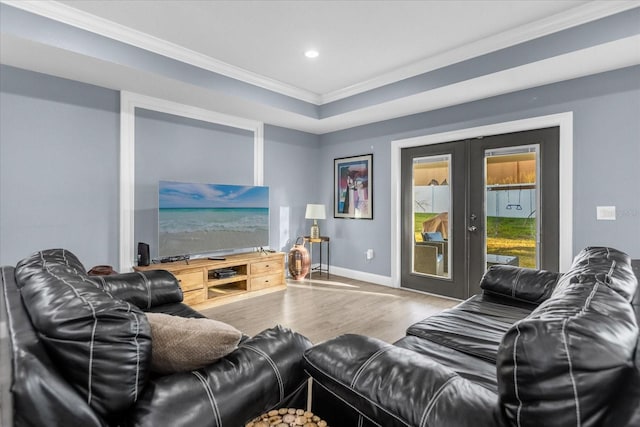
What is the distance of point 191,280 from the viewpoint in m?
3.69

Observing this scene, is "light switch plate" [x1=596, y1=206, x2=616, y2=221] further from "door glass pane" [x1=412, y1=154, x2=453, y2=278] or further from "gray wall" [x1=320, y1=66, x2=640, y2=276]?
"door glass pane" [x1=412, y1=154, x2=453, y2=278]

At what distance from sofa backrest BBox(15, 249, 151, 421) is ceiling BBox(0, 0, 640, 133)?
2.48m

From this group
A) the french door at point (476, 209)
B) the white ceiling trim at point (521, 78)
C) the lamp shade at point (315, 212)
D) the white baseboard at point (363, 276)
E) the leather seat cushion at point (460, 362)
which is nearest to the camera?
the leather seat cushion at point (460, 362)

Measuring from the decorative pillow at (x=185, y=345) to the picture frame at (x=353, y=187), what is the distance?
414 cm

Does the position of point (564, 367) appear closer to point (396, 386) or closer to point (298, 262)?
point (396, 386)

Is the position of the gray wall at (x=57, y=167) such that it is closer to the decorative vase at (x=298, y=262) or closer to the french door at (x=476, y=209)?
the decorative vase at (x=298, y=262)

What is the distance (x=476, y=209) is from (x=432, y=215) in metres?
0.60

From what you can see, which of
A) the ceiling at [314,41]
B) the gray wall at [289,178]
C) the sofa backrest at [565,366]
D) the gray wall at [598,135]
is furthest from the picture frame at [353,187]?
the sofa backrest at [565,366]

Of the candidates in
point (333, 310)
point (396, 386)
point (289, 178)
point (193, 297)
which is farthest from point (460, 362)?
point (289, 178)

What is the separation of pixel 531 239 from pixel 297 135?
358 cm

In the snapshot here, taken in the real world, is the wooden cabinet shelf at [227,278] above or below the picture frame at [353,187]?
below

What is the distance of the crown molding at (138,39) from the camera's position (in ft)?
8.46

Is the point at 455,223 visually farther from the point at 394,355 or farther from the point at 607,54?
the point at 394,355

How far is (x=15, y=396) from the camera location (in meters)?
0.69
